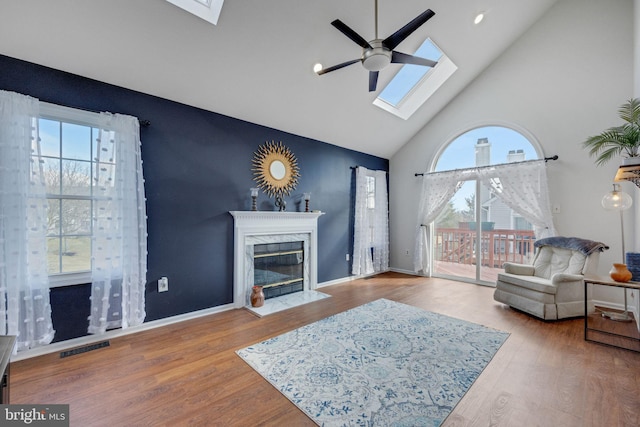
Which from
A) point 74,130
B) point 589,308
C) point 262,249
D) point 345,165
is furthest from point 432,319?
point 74,130

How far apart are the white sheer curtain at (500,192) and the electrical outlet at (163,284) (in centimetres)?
441

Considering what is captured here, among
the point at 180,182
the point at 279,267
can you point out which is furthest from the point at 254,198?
the point at 279,267

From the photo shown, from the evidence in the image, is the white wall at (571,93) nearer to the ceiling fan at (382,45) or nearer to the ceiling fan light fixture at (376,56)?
the ceiling fan at (382,45)

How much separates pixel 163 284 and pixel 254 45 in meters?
2.85

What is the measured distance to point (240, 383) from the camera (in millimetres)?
1991

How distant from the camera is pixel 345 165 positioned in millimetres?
5191

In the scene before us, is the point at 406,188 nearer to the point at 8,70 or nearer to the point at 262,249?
the point at 262,249

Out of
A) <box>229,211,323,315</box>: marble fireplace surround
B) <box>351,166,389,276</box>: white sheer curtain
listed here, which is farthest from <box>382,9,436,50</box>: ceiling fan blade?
<box>351,166,389,276</box>: white sheer curtain

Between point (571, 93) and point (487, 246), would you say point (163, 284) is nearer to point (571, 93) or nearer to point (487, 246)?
point (487, 246)

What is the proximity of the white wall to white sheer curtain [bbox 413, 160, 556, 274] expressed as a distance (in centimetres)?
18

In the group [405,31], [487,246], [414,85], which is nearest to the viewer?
[405,31]

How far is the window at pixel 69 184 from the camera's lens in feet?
8.12

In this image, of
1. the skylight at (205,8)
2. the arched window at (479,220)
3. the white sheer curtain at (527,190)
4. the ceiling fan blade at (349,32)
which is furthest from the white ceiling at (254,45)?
the white sheer curtain at (527,190)

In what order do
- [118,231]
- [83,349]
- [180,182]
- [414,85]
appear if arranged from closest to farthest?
[83,349], [118,231], [180,182], [414,85]
